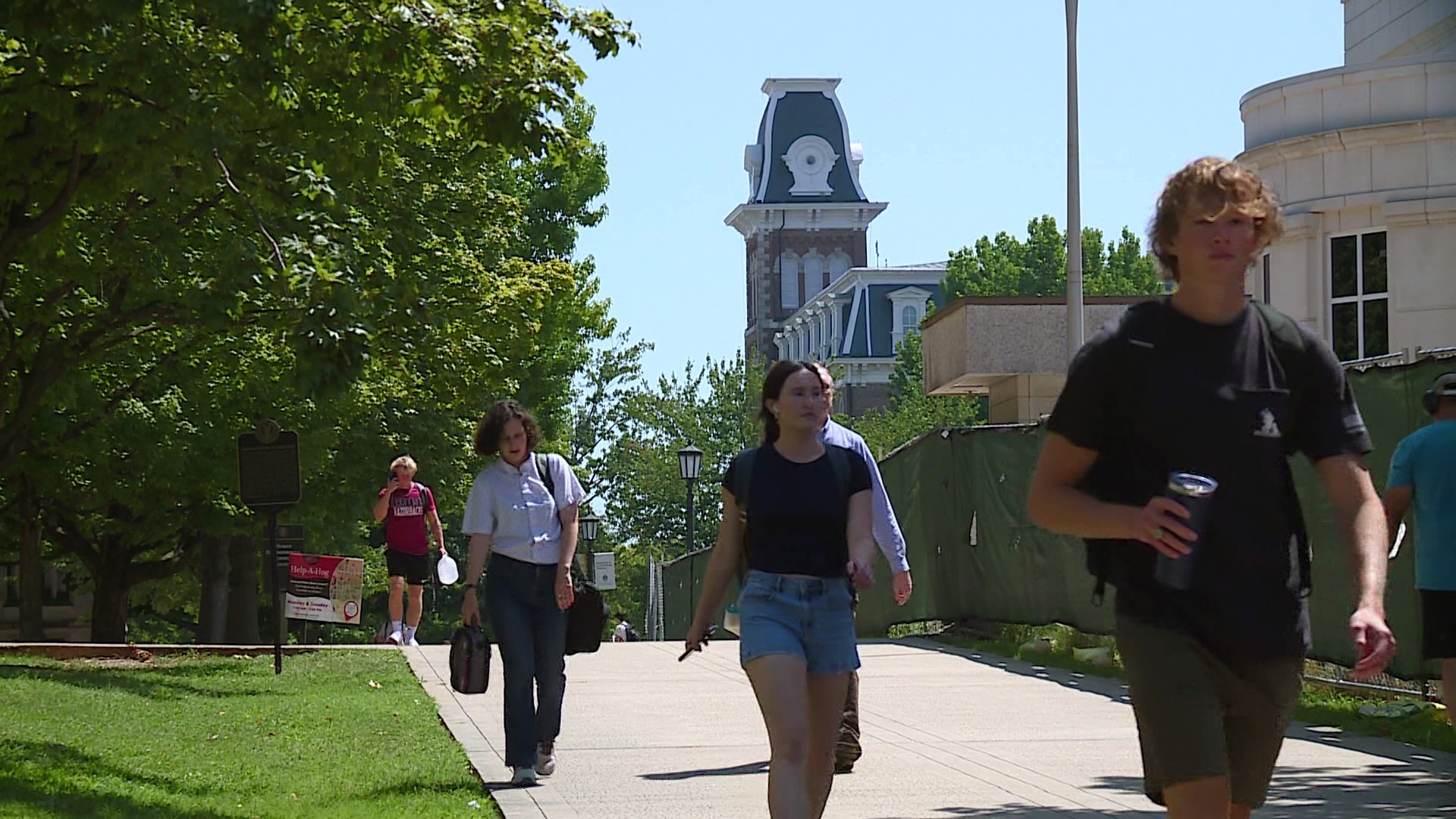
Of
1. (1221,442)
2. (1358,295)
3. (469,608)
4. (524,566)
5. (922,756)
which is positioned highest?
(1358,295)

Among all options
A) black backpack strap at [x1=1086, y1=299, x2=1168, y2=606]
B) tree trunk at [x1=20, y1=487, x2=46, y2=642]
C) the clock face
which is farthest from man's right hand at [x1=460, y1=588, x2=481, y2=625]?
the clock face

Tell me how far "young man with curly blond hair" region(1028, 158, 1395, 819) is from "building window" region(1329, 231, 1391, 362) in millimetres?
20057

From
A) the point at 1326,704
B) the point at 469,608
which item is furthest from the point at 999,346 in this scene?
the point at 469,608

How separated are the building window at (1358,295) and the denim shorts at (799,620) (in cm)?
1821

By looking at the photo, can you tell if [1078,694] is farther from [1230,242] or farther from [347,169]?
[1230,242]

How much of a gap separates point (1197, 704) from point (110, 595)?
123 ft

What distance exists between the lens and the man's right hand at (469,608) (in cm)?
975

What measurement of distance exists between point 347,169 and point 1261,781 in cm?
979

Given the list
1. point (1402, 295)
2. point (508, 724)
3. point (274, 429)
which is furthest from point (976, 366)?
point (508, 724)

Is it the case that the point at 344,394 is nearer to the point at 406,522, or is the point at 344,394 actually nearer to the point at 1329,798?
the point at 406,522

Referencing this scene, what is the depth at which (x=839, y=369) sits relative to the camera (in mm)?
89938

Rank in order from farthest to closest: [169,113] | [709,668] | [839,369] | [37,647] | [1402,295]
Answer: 1. [839,369]
2. [1402,295]
3. [37,647]
4. [709,668]
5. [169,113]

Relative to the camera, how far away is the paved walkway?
8.70 metres

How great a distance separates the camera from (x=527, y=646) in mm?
9711
